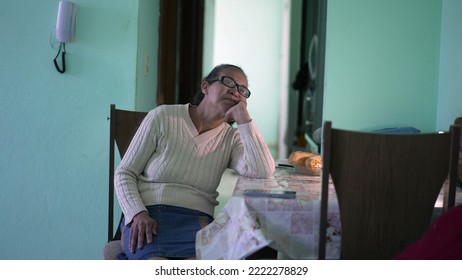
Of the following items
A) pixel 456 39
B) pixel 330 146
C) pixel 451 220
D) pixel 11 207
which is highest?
pixel 456 39

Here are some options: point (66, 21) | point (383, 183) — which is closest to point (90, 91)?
point (66, 21)

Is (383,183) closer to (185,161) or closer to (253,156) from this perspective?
(253,156)

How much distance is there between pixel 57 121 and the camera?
2.08 metres

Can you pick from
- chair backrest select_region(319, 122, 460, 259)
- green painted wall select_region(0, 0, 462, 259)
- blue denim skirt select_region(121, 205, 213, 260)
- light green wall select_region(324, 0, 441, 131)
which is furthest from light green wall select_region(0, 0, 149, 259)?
chair backrest select_region(319, 122, 460, 259)

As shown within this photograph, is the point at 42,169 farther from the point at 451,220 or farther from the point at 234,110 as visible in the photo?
the point at 451,220

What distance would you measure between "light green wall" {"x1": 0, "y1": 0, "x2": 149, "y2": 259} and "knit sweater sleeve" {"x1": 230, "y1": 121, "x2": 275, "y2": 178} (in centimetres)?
72

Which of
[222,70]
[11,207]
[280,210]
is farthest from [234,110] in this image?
[11,207]

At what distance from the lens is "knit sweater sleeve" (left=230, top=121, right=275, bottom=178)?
1492 millimetres

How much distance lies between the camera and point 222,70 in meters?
1.58

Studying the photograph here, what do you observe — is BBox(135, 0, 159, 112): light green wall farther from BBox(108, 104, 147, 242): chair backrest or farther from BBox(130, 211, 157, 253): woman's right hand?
BBox(130, 211, 157, 253): woman's right hand

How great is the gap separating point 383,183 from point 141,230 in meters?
0.66

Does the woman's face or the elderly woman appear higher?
the woman's face

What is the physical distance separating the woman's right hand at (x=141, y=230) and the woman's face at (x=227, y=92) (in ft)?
1.38
